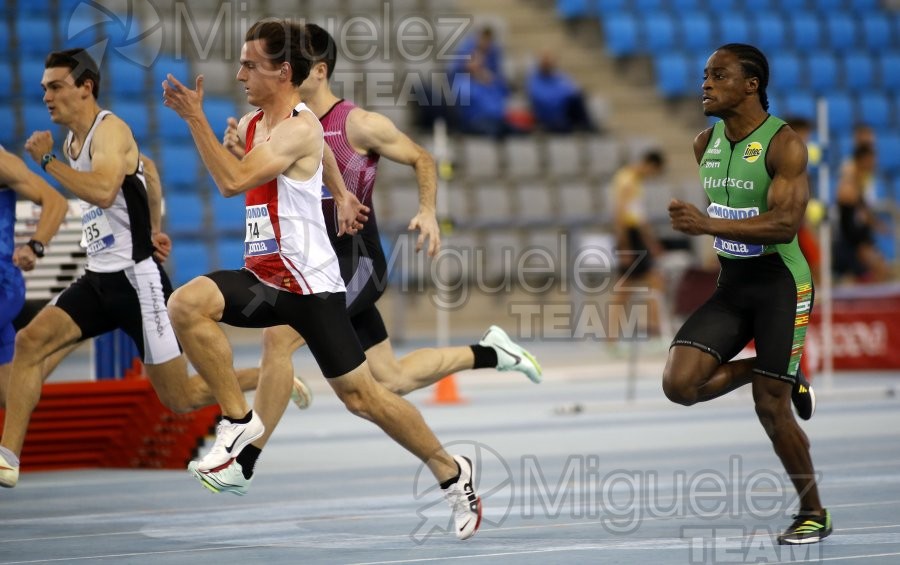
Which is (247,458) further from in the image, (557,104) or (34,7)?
(557,104)

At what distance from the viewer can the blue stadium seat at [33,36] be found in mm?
18000

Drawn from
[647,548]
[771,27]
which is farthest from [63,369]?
[771,27]

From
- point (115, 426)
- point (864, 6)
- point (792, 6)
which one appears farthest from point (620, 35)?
point (115, 426)

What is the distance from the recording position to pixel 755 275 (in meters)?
6.37

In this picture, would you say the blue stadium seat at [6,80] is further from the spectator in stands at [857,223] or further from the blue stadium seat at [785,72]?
the blue stadium seat at [785,72]

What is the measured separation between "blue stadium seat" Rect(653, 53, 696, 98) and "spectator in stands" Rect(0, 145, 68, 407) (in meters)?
16.6

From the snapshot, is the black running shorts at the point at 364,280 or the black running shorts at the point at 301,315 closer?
the black running shorts at the point at 301,315

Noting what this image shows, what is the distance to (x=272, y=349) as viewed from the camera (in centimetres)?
677

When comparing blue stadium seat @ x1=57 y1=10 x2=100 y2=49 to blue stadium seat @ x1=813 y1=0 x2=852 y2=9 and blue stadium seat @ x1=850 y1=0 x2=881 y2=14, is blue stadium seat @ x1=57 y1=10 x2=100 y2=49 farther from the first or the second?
blue stadium seat @ x1=850 y1=0 x2=881 y2=14

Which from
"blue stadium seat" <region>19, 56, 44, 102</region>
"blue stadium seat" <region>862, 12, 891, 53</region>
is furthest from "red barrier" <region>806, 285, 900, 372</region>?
"blue stadium seat" <region>862, 12, 891, 53</region>

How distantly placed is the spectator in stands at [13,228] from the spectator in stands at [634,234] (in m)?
10.1

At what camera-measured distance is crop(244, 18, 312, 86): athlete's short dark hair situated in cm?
604

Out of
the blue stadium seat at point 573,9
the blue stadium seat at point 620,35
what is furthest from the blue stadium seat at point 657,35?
the blue stadium seat at point 573,9

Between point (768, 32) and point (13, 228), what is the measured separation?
62.1ft
